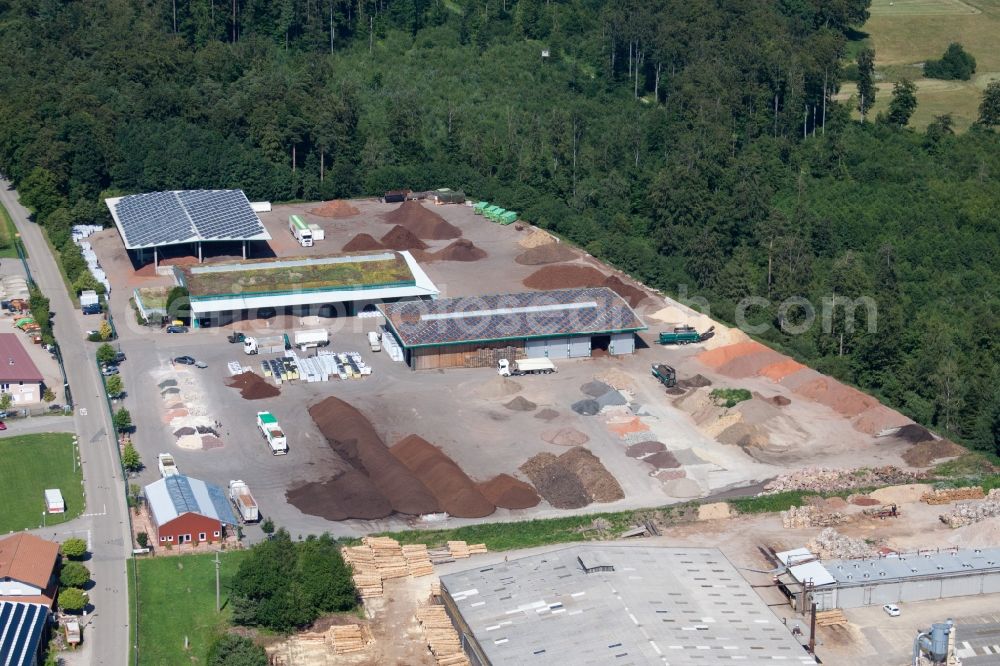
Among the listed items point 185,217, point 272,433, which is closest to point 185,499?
point 272,433

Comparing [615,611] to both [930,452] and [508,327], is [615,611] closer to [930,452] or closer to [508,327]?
[930,452]

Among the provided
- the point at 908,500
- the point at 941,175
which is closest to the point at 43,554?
the point at 908,500

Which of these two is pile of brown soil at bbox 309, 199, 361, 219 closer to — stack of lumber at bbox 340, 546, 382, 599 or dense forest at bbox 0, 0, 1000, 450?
dense forest at bbox 0, 0, 1000, 450

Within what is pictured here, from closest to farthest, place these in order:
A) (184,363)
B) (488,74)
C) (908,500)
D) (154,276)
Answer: (908,500), (184,363), (154,276), (488,74)

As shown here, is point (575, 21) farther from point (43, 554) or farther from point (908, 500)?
point (43, 554)

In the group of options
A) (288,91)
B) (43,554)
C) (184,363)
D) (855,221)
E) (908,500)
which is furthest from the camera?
(288,91)
